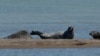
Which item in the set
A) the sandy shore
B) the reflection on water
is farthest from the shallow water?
the reflection on water

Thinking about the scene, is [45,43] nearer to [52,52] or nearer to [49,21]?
[52,52]

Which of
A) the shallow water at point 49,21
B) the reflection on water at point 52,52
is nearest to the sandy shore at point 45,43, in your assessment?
the reflection on water at point 52,52

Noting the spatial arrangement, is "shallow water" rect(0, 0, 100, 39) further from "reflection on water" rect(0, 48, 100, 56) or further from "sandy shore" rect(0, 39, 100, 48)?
"reflection on water" rect(0, 48, 100, 56)

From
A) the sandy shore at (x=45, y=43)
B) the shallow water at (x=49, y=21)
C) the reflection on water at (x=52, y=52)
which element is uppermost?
the shallow water at (x=49, y=21)

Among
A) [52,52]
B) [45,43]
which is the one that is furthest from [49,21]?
[52,52]

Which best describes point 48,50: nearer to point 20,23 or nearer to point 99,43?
point 99,43

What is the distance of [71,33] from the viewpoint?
61.3 feet

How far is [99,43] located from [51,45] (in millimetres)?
1351

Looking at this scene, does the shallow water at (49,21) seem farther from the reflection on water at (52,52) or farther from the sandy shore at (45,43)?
the reflection on water at (52,52)

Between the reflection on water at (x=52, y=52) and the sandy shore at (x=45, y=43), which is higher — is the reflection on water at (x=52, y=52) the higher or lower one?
the lower one

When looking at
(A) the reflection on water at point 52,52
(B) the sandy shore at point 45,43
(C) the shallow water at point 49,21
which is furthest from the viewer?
(C) the shallow water at point 49,21

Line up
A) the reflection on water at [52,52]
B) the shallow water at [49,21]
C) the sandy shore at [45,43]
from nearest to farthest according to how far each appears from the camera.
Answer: the reflection on water at [52,52] → the sandy shore at [45,43] → the shallow water at [49,21]

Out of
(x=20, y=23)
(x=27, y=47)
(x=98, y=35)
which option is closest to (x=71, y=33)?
(x=98, y=35)

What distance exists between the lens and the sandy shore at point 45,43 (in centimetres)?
1703
